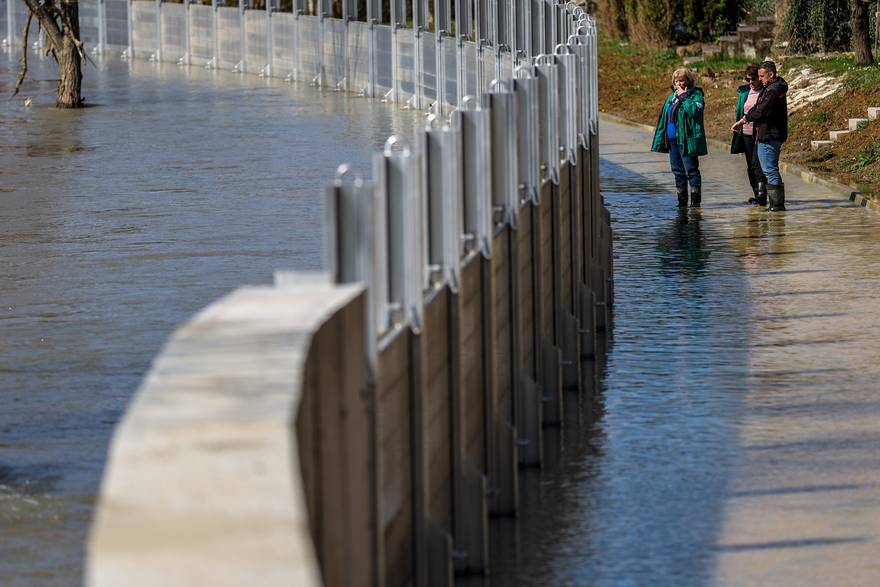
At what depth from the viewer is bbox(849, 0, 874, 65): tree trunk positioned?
101ft

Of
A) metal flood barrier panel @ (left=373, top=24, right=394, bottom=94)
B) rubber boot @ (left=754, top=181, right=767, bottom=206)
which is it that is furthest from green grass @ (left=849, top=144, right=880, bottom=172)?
metal flood barrier panel @ (left=373, top=24, right=394, bottom=94)

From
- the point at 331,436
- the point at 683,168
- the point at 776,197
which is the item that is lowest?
the point at 776,197

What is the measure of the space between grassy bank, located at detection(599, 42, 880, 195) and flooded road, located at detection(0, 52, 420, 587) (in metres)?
5.02

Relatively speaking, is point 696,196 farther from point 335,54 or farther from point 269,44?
point 269,44

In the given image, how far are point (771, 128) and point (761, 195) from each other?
0.86m

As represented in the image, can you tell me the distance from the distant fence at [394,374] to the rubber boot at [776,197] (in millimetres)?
3924

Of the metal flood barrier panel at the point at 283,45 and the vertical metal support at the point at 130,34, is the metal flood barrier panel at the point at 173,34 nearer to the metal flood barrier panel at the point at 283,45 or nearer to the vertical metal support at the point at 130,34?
the vertical metal support at the point at 130,34

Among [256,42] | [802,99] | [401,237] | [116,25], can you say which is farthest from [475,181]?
[116,25]

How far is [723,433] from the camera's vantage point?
33.6 ft

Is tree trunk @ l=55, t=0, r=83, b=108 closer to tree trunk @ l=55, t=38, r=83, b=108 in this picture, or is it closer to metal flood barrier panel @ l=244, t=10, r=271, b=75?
tree trunk @ l=55, t=38, r=83, b=108

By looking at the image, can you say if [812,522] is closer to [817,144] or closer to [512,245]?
[512,245]

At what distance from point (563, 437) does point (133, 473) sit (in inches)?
275

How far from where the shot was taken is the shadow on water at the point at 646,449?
806 centimetres

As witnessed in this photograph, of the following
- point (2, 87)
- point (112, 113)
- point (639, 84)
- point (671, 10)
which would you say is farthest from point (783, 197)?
point (671, 10)
